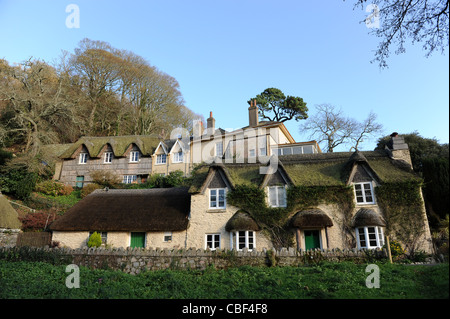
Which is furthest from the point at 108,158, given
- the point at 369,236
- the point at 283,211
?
the point at 369,236

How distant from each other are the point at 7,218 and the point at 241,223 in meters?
16.0

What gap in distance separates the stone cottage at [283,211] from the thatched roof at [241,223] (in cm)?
6

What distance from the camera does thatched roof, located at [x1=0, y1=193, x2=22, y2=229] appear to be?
20.4 metres

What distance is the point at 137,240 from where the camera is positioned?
1975 centimetres

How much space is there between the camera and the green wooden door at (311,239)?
18484mm

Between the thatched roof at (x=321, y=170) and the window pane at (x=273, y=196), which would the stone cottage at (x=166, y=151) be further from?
the window pane at (x=273, y=196)

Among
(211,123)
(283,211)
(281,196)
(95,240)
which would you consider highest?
(211,123)

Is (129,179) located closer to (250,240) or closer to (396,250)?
(250,240)

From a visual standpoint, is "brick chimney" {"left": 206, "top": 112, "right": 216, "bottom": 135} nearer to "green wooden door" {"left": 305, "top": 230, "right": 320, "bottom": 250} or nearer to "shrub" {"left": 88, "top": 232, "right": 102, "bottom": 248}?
"shrub" {"left": 88, "top": 232, "right": 102, "bottom": 248}

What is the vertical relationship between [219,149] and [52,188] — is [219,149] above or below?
above

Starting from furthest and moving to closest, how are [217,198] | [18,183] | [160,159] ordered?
[160,159] → [18,183] → [217,198]

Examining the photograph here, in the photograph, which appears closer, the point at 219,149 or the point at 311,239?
the point at 311,239
